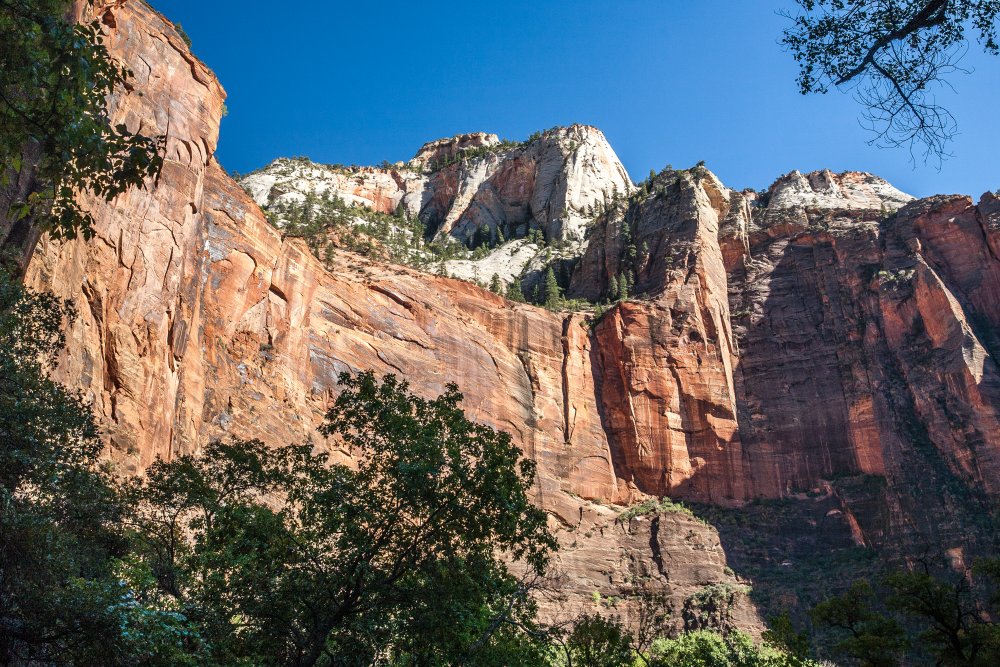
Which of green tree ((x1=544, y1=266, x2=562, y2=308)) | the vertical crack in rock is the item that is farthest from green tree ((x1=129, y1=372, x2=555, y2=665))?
green tree ((x1=544, y1=266, x2=562, y2=308))

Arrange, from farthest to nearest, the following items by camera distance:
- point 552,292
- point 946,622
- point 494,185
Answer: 1. point 494,185
2. point 552,292
3. point 946,622

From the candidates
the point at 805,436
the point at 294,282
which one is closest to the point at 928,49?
the point at 294,282

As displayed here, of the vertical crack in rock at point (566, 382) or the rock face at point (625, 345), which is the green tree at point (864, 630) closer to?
the rock face at point (625, 345)

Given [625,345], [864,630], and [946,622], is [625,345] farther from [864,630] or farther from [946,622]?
[946,622]

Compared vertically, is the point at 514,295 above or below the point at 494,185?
below

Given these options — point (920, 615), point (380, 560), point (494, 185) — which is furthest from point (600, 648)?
point (494, 185)

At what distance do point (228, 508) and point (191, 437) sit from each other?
18.2 m

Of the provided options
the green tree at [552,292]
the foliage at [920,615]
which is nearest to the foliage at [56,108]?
the foliage at [920,615]

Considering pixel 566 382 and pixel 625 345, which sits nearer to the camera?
pixel 566 382

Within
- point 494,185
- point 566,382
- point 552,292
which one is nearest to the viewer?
point 566,382

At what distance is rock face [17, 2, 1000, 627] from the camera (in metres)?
32.7

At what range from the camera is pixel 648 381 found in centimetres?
5991

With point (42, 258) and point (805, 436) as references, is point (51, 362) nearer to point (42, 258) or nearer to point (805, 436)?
point (42, 258)

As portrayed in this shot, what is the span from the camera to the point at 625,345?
2413 inches
